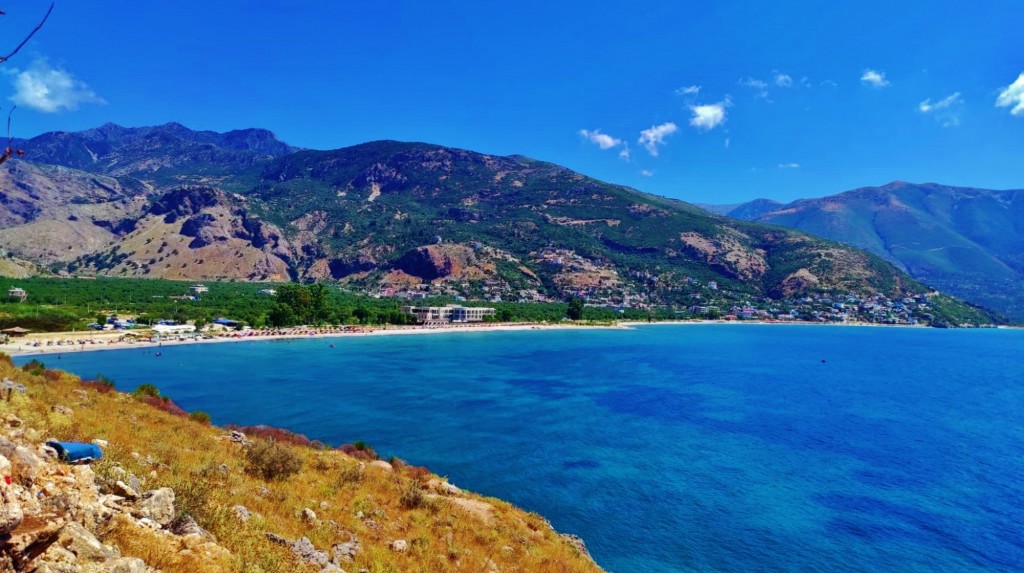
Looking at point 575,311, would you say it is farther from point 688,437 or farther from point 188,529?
point 188,529

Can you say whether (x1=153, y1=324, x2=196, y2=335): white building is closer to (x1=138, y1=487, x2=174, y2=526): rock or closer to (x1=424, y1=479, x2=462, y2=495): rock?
(x1=424, y1=479, x2=462, y2=495): rock

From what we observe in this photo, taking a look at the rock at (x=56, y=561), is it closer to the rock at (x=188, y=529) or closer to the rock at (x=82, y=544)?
the rock at (x=82, y=544)

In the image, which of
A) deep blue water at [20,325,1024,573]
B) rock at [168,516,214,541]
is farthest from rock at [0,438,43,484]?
deep blue water at [20,325,1024,573]

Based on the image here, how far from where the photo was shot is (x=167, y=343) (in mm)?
74562

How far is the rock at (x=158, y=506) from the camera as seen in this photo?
22.7 ft

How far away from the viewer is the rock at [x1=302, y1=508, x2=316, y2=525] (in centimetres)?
1088

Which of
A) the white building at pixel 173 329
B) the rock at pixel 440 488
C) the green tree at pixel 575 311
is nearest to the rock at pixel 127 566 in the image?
the rock at pixel 440 488

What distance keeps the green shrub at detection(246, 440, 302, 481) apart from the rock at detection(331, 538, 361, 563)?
16.2ft

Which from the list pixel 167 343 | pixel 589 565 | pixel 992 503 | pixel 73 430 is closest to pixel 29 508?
pixel 73 430

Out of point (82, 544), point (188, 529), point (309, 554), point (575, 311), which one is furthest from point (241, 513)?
point (575, 311)

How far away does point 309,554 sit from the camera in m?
8.68

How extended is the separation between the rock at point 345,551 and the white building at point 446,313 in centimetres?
10913

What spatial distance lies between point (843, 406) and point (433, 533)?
49.4 meters

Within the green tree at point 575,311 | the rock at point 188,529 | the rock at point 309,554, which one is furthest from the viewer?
the green tree at point 575,311
